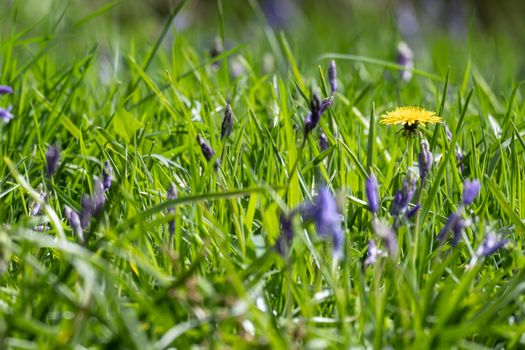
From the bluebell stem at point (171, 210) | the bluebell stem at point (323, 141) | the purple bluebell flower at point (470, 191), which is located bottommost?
the bluebell stem at point (323, 141)

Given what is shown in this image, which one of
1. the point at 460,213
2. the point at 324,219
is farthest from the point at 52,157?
the point at 460,213

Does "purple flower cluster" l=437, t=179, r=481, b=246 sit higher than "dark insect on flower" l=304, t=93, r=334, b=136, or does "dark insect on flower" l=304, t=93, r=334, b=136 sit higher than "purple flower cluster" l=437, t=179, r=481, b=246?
"dark insect on flower" l=304, t=93, r=334, b=136

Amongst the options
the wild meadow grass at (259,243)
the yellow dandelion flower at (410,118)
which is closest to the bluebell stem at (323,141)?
the wild meadow grass at (259,243)

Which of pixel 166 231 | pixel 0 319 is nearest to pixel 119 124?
pixel 166 231

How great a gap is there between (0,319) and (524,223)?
0.98 metres

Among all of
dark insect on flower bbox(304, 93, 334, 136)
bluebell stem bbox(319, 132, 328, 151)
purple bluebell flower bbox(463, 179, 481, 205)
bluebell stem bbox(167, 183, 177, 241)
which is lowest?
bluebell stem bbox(319, 132, 328, 151)

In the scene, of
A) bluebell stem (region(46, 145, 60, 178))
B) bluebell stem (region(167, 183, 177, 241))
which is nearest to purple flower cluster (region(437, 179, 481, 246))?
bluebell stem (region(167, 183, 177, 241))

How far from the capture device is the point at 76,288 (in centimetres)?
133

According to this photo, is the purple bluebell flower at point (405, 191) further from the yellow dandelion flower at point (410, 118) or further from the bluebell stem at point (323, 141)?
the bluebell stem at point (323, 141)

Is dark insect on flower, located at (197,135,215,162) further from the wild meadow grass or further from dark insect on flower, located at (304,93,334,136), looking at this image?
dark insect on flower, located at (304,93,334,136)

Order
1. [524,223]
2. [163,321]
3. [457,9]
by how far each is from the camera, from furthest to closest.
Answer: [457,9], [524,223], [163,321]

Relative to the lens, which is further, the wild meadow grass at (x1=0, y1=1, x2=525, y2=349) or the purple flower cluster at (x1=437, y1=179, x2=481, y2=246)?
the purple flower cluster at (x1=437, y1=179, x2=481, y2=246)

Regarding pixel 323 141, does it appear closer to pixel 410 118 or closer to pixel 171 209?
pixel 410 118

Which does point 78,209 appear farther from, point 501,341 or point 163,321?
point 501,341
